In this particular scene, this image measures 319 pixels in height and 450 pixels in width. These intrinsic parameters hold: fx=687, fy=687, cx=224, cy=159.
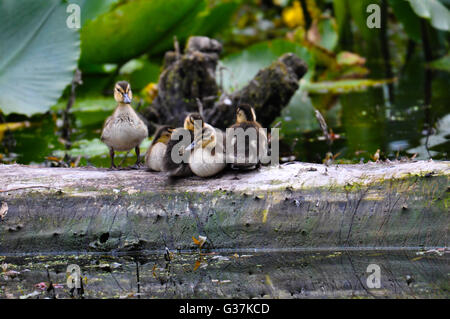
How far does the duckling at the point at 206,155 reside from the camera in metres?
4.82

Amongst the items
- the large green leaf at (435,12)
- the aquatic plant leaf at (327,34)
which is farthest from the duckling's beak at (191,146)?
the aquatic plant leaf at (327,34)

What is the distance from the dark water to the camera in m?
4.16

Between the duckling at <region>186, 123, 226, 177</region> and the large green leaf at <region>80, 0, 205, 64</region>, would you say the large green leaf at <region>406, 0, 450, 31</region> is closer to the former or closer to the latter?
the large green leaf at <region>80, 0, 205, 64</region>

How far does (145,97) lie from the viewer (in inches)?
436

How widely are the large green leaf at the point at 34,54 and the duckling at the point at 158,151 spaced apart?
2868 millimetres

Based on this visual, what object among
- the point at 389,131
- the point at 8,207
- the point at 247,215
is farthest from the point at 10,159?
the point at 389,131

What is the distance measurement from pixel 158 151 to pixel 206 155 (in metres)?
0.55

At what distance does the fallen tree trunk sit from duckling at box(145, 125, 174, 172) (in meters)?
0.23

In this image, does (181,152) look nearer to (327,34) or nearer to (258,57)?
(258,57)

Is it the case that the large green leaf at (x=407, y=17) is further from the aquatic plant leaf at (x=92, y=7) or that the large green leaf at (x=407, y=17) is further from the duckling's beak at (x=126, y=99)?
the duckling's beak at (x=126, y=99)

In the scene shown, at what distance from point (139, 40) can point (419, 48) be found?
8.83 metres

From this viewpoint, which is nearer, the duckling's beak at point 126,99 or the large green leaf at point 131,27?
the duckling's beak at point 126,99
